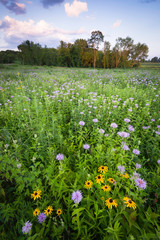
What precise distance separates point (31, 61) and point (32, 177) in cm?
5220

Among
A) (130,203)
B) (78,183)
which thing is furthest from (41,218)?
(130,203)

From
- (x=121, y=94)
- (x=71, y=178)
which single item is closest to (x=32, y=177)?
(x=71, y=178)

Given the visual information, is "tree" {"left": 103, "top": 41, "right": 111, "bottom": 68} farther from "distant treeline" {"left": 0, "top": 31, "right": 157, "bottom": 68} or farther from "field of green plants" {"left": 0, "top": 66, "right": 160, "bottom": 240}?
"field of green plants" {"left": 0, "top": 66, "right": 160, "bottom": 240}

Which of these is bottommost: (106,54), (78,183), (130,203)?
(78,183)

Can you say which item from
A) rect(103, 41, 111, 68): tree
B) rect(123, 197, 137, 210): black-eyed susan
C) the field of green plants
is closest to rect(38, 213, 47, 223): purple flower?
the field of green plants

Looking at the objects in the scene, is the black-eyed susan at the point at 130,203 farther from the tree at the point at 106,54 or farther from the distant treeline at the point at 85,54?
Answer: the tree at the point at 106,54

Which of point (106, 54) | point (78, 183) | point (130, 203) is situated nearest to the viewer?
point (130, 203)

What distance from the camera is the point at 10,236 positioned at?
48.9 inches

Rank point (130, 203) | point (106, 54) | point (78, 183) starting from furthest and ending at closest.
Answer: point (106, 54)
point (78, 183)
point (130, 203)

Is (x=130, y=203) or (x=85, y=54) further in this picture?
(x=85, y=54)

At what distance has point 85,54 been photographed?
3975 cm

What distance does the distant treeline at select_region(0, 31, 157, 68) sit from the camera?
106 ft

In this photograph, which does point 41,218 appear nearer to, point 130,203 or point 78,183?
point 78,183

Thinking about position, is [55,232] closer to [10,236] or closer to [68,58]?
[10,236]
